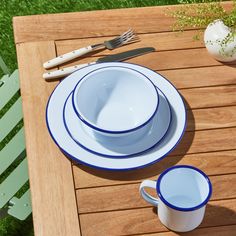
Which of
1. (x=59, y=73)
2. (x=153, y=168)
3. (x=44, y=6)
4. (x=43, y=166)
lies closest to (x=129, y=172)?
(x=153, y=168)

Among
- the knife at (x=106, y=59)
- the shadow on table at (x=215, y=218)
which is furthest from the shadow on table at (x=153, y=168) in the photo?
the knife at (x=106, y=59)

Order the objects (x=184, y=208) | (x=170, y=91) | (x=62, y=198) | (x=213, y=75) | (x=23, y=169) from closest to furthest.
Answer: (x=184, y=208) → (x=62, y=198) → (x=170, y=91) → (x=213, y=75) → (x=23, y=169)

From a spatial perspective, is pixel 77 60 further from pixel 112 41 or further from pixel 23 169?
pixel 23 169

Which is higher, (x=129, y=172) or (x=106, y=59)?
(x=106, y=59)

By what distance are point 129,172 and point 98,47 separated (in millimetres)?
426

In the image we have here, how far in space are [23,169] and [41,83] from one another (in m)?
0.43

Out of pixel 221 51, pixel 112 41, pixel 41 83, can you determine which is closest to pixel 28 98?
pixel 41 83

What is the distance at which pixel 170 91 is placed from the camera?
1.51m

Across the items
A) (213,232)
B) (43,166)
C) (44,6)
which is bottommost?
(44,6)

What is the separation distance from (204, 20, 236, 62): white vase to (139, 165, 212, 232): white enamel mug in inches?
16.7

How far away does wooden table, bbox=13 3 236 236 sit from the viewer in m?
1.31

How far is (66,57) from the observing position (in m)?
1.60

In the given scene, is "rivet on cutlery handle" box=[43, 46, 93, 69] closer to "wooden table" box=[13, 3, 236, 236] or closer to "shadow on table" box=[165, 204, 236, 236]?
"wooden table" box=[13, 3, 236, 236]

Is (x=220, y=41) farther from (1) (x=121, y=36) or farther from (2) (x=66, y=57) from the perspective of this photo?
(2) (x=66, y=57)
